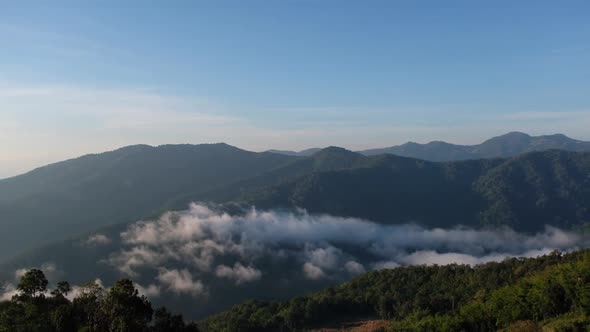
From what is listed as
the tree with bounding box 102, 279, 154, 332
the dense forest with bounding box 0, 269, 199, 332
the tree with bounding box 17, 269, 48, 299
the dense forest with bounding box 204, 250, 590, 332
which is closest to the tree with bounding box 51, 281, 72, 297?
the dense forest with bounding box 0, 269, 199, 332

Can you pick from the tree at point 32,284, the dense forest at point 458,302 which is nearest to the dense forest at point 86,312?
the tree at point 32,284

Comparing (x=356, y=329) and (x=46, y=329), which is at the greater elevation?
(x=46, y=329)

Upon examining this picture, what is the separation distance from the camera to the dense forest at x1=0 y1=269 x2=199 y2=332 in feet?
194

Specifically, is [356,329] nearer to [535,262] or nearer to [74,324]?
[535,262]

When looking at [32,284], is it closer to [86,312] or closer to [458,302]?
[86,312]

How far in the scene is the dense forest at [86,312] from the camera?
2324 inches

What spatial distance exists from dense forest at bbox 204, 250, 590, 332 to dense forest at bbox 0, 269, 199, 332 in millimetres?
61713

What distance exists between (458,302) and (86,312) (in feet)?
380

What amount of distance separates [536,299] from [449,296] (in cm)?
5638

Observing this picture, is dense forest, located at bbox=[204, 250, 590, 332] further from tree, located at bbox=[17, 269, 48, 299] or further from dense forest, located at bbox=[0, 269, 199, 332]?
tree, located at bbox=[17, 269, 48, 299]

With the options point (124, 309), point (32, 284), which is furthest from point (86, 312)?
point (124, 309)

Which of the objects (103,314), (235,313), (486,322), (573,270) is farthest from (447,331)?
(235,313)

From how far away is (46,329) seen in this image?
64.9m

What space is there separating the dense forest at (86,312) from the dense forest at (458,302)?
202ft
